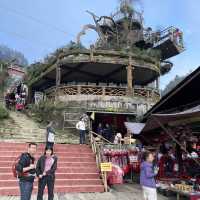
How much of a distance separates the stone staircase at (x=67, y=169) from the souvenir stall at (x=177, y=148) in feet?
7.60

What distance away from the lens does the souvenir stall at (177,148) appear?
10.2m

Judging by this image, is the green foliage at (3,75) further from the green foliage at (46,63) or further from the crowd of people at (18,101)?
the crowd of people at (18,101)

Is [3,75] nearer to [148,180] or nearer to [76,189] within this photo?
[76,189]

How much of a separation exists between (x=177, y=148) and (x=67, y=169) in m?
4.01

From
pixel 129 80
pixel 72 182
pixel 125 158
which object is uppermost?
pixel 129 80

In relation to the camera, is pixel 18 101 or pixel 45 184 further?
pixel 18 101

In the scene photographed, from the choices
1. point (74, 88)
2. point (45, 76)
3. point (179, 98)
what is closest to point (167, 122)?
point (179, 98)

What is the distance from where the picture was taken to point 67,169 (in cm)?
1379

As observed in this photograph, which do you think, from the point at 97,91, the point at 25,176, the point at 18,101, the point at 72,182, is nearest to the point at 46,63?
the point at 18,101

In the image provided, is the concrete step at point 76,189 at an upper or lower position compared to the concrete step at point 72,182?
lower

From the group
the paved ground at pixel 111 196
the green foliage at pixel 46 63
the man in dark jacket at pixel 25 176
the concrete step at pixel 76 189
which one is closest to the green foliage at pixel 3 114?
the green foliage at pixel 46 63

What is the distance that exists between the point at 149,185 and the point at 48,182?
238cm

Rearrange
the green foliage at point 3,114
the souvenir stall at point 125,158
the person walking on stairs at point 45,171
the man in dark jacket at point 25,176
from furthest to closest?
the green foliage at point 3,114, the souvenir stall at point 125,158, the person walking on stairs at point 45,171, the man in dark jacket at point 25,176

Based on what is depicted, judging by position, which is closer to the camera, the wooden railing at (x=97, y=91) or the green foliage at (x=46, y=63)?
the wooden railing at (x=97, y=91)
